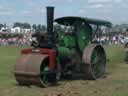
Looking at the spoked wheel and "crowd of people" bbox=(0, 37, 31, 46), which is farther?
"crowd of people" bbox=(0, 37, 31, 46)

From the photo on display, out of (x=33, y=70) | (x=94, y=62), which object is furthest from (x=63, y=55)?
(x=33, y=70)

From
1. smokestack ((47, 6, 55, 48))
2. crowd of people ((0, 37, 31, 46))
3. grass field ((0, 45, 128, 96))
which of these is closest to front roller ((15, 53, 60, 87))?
grass field ((0, 45, 128, 96))

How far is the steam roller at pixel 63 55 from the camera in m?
11.7

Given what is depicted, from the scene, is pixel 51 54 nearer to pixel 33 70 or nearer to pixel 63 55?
pixel 33 70

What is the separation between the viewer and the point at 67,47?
13.6 meters

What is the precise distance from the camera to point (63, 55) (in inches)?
516

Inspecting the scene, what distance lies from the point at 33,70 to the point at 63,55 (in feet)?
6.07

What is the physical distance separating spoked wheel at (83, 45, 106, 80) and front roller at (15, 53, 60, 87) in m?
1.78

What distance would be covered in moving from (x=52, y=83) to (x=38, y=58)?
3.43 feet

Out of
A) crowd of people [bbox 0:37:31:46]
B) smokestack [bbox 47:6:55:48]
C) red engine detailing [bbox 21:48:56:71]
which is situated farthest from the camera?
crowd of people [bbox 0:37:31:46]

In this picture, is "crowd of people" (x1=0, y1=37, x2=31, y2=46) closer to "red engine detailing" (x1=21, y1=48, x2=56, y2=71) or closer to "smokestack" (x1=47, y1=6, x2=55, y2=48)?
"smokestack" (x1=47, y1=6, x2=55, y2=48)

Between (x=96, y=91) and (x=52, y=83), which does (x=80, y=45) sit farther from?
(x=96, y=91)

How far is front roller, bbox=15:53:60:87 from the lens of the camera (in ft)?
37.7

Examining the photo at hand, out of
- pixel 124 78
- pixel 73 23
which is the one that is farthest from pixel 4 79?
pixel 124 78
